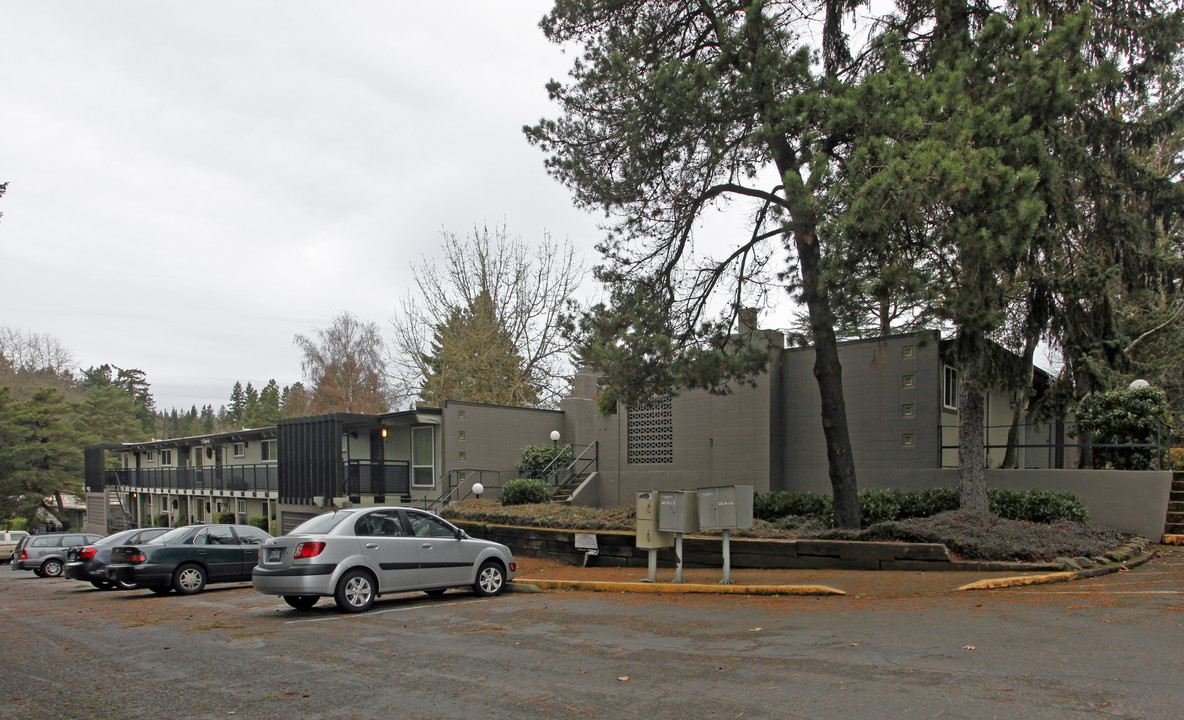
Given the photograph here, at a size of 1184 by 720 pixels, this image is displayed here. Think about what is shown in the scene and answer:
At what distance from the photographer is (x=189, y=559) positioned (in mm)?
16844

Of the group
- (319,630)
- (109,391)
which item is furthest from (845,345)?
(109,391)

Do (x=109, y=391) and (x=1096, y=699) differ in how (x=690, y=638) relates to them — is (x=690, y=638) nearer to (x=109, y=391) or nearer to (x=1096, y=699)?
(x=1096, y=699)

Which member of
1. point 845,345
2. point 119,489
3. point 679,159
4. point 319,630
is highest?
point 679,159

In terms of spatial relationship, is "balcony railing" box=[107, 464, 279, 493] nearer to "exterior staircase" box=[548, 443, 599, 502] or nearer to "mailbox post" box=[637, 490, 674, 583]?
"exterior staircase" box=[548, 443, 599, 502]

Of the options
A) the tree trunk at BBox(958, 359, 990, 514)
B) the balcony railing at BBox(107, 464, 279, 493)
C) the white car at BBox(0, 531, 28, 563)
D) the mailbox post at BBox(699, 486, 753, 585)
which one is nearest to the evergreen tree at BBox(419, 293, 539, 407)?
the balcony railing at BBox(107, 464, 279, 493)

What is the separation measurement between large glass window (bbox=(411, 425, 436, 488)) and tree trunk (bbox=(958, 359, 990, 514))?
17.6 metres

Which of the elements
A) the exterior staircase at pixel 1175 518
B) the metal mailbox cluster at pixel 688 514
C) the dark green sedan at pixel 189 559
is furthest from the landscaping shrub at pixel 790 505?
the dark green sedan at pixel 189 559

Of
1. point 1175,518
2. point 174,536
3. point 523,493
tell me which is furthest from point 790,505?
point 174,536

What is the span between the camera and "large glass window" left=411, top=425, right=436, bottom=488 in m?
28.8

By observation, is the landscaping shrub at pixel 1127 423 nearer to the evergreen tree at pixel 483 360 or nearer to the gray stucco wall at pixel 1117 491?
the gray stucco wall at pixel 1117 491

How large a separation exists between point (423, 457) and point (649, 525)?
18.2 meters

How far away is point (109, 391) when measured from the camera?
75125 millimetres

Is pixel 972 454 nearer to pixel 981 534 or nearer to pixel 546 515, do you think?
pixel 981 534

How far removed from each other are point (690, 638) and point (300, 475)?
2480 cm
